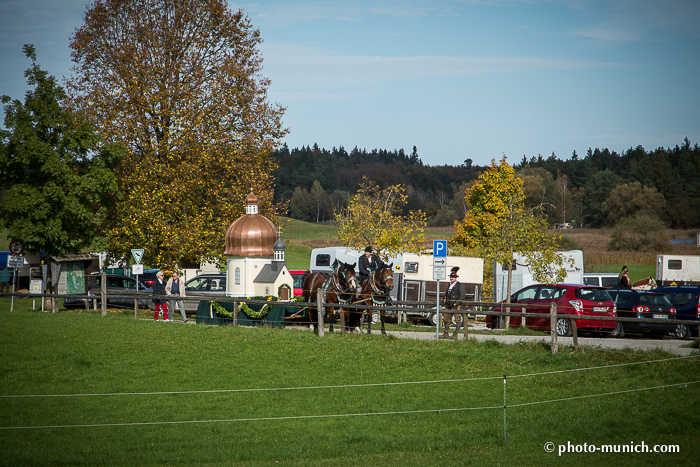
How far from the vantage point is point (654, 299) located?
19375 millimetres

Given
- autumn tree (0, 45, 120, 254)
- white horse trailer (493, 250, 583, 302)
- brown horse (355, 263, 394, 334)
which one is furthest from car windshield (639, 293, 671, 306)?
autumn tree (0, 45, 120, 254)

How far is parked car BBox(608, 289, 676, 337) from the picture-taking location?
18.9 m

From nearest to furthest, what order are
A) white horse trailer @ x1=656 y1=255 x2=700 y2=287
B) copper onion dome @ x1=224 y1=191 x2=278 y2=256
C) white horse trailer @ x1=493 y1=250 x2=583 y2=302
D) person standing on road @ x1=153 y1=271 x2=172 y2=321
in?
person standing on road @ x1=153 y1=271 x2=172 y2=321 → copper onion dome @ x1=224 y1=191 x2=278 y2=256 → white horse trailer @ x1=493 y1=250 x2=583 y2=302 → white horse trailer @ x1=656 y1=255 x2=700 y2=287

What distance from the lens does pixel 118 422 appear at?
10086 mm

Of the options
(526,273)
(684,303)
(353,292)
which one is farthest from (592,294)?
(526,273)

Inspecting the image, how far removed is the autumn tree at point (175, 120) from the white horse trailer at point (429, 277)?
27.4ft

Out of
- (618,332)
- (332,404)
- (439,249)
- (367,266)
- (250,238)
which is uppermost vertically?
(250,238)

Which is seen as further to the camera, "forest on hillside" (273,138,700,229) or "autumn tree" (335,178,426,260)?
"forest on hillside" (273,138,700,229)

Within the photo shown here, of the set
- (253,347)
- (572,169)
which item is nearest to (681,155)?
(572,169)

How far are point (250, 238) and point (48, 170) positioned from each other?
953 centimetres

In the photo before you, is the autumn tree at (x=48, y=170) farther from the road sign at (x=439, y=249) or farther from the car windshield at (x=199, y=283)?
the road sign at (x=439, y=249)

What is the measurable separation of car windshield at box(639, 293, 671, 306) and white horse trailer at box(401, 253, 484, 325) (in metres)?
8.54

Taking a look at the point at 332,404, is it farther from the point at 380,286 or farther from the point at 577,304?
the point at 577,304

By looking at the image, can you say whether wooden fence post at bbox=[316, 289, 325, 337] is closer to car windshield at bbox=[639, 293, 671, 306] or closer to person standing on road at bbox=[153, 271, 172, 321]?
person standing on road at bbox=[153, 271, 172, 321]
